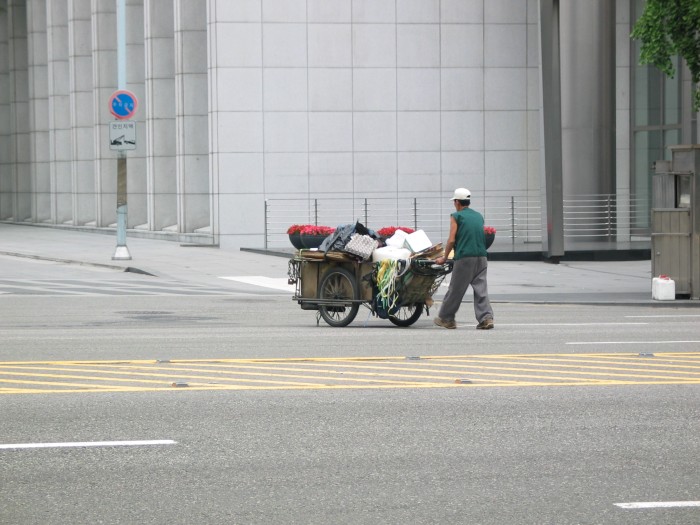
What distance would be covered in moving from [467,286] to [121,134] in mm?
16682

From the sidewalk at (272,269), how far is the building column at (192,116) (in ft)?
4.22

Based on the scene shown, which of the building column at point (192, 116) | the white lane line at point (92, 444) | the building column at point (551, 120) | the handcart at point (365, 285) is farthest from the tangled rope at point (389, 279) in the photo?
the building column at point (192, 116)

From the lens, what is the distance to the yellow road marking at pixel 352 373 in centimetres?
1100

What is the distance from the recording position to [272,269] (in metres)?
29.4

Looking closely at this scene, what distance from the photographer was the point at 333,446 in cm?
836

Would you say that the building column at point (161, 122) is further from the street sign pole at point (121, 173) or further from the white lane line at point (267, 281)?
the white lane line at point (267, 281)

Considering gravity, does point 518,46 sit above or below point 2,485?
above

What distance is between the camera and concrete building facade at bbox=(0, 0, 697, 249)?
35.8 m

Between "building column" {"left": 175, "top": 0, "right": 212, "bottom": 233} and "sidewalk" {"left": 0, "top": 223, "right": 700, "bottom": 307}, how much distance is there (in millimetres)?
1288

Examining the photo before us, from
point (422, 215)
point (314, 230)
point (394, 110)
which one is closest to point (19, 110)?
point (394, 110)

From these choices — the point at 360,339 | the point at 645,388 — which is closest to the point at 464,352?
the point at 360,339

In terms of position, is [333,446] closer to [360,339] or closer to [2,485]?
[2,485]

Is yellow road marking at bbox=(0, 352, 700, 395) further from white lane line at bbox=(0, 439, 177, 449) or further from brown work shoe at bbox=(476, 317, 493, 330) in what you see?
brown work shoe at bbox=(476, 317, 493, 330)

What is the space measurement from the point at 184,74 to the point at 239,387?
99.2 ft
